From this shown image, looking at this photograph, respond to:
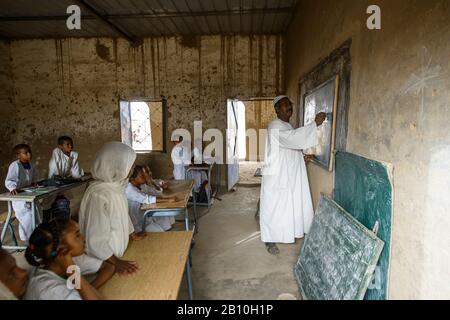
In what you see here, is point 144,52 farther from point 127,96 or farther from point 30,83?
point 30,83

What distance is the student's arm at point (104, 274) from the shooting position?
1.41 metres

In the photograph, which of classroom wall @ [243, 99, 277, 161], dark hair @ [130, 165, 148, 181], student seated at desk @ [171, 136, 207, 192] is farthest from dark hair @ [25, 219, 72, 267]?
classroom wall @ [243, 99, 277, 161]

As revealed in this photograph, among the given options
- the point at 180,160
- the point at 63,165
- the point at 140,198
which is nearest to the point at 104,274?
the point at 140,198

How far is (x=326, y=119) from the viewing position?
9.43ft

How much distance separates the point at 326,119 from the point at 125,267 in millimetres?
2354

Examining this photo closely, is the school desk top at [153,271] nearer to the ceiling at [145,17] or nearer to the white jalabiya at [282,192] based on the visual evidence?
the white jalabiya at [282,192]

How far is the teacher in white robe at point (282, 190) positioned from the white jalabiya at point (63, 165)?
315cm

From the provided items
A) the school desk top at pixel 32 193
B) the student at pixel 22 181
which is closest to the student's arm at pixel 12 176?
the student at pixel 22 181

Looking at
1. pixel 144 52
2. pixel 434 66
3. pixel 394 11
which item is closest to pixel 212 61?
pixel 144 52

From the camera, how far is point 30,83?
22.0 ft

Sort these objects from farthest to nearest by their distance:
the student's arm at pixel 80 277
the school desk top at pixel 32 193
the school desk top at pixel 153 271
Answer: the school desk top at pixel 32 193 < the school desk top at pixel 153 271 < the student's arm at pixel 80 277

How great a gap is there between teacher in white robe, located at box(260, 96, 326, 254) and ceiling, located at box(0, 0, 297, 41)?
2.88 m

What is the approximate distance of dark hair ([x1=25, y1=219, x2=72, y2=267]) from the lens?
4.12 ft

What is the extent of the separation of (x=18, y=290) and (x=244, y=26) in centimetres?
610
